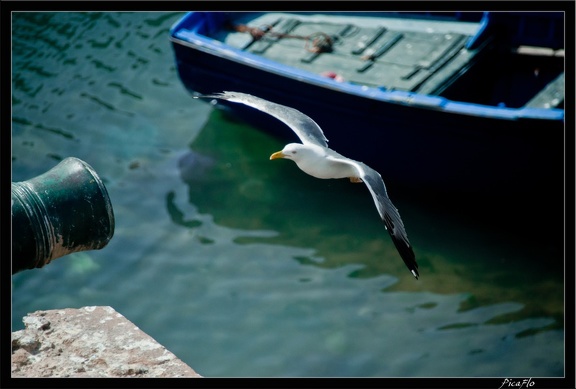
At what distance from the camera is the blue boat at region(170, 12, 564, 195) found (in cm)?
746

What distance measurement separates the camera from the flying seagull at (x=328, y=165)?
3.88 meters

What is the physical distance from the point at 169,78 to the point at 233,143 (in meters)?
1.50

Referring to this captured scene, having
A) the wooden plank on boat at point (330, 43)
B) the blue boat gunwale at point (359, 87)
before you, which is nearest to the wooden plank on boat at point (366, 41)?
the wooden plank on boat at point (330, 43)

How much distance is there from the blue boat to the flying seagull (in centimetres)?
282

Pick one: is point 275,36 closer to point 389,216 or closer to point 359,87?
point 359,87

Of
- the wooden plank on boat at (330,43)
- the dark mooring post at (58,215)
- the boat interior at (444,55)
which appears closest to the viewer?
the dark mooring post at (58,215)

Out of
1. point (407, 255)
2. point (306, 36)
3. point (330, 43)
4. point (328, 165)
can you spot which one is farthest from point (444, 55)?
point (407, 255)

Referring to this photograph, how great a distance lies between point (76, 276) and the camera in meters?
7.74

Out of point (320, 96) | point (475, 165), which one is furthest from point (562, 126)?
point (320, 96)

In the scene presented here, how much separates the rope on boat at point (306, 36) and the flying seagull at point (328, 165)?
13.2ft

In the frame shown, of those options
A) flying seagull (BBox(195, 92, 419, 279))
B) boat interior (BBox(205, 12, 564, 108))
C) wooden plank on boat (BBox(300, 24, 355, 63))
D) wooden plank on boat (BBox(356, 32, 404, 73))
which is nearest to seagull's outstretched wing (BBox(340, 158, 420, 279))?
flying seagull (BBox(195, 92, 419, 279))

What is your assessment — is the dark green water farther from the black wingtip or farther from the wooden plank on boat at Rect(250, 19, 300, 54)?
A: the black wingtip

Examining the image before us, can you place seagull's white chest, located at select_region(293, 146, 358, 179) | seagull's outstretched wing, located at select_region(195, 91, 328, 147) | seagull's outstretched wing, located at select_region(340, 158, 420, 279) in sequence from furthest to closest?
1. seagull's outstretched wing, located at select_region(195, 91, 328, 147)
2. seagull's white chest, located at select_region(293, 146, 358, 179)
3. seagull's outstretched wing, located at select_region(340, 158, 420, 279)

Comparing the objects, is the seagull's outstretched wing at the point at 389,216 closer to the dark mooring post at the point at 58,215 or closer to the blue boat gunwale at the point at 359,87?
the dark mooring post at the point at 58,215
